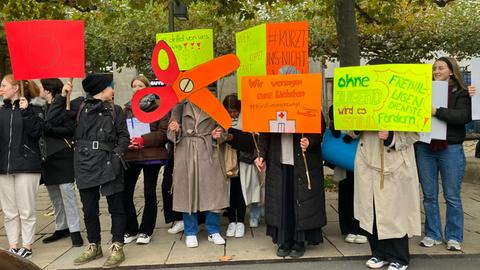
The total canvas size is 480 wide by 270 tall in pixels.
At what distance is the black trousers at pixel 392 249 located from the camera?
4305 mm

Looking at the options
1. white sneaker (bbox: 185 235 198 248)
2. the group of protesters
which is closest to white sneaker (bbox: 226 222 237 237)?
the group of protesters

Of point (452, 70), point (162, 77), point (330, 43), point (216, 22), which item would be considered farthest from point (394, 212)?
point (330, 43)

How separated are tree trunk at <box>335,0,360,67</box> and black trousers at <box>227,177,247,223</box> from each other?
274cm

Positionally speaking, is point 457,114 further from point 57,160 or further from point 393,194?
point 57,160

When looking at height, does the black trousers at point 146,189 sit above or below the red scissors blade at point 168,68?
below

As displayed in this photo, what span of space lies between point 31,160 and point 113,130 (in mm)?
865

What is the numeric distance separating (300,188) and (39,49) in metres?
2.71

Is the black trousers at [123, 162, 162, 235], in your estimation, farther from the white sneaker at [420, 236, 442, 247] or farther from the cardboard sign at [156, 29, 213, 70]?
the white sneaker at [420, 236, 442, 247]

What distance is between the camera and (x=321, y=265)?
15.0ft

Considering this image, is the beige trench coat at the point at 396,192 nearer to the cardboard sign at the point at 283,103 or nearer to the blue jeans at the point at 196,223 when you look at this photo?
the cardboard sign at the point at 283,103

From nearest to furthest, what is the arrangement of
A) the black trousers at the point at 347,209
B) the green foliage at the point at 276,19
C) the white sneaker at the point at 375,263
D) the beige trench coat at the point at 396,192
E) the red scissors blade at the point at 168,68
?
the beige trench coat at the point at 396,192 < the white sneaker at the point at 375,263 < the red scissors blade at the point at 168,68 < the black trousers at the point at 347,209 < the green foliage at the point at 276,19

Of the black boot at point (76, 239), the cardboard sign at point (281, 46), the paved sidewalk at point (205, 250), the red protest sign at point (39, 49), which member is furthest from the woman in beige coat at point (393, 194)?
the black boot at point (76, 239)

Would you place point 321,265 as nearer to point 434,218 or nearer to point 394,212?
point 394,212

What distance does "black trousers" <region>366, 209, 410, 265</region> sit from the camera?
430cm
